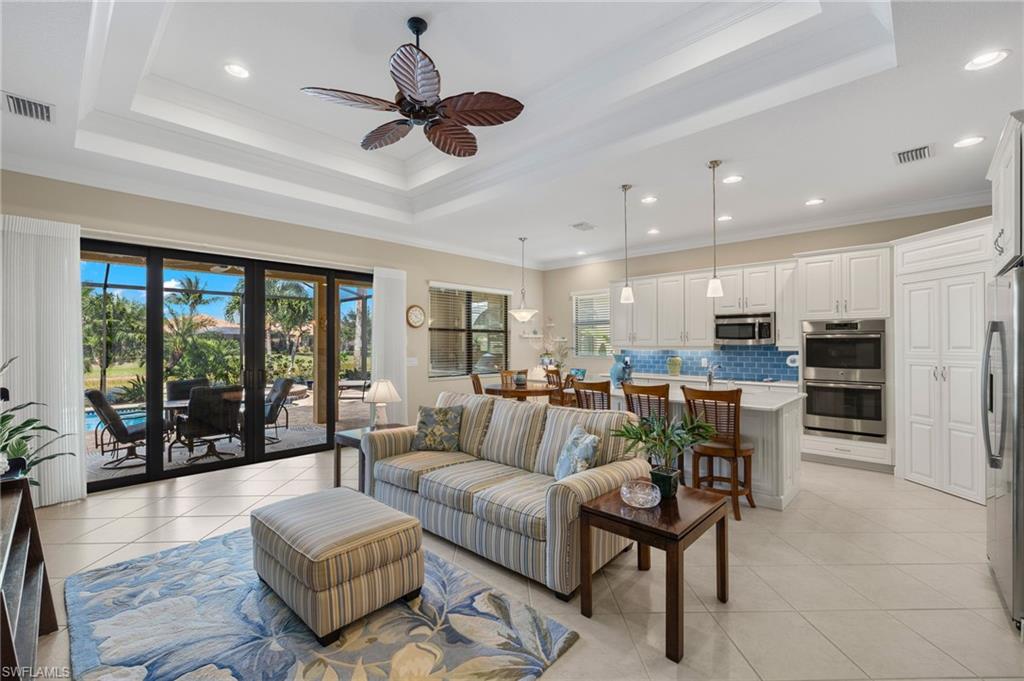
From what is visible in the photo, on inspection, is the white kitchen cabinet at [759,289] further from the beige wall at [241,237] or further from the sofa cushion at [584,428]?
the sofa cushion at [584,428]

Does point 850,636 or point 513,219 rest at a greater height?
point 513,219

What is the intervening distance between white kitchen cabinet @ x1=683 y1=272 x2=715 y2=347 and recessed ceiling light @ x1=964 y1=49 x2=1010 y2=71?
3756 mm

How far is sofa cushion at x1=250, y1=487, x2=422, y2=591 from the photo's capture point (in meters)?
2.05

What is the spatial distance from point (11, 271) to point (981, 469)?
7.98 metres

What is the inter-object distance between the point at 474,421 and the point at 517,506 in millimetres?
1245

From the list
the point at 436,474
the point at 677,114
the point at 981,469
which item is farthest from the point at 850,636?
the point at 677,114

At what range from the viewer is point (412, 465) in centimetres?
335

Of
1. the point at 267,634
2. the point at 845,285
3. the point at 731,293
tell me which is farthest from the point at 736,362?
the point at 267,634

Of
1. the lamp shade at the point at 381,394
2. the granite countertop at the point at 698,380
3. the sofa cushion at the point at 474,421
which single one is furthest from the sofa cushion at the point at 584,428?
the granite countertop at the point at 698,380

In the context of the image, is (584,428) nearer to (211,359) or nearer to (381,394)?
(381,394)

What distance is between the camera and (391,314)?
231 inches

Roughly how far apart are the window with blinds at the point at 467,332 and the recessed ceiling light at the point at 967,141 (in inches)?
220

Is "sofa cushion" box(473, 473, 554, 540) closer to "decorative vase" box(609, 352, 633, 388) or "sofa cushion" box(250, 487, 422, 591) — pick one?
"sofa cushion" box(250, 487, 422, 591)

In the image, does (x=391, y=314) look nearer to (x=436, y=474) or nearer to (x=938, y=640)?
(x=436, y=474)
